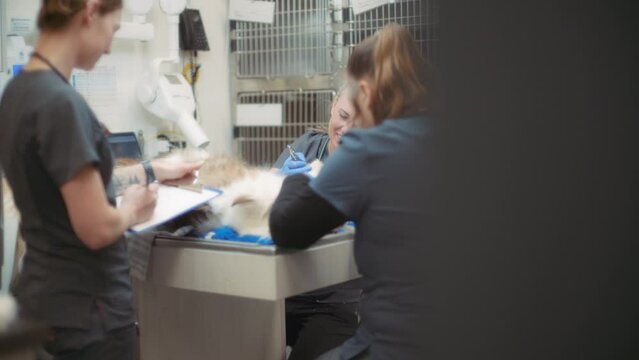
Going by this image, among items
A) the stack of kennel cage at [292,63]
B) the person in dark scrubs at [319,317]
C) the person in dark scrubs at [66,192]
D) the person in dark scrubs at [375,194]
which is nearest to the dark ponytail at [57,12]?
the person in dark scrubs at [66,192]

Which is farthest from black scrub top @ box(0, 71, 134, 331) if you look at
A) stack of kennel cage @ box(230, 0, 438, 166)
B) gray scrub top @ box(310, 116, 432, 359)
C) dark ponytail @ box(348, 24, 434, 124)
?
stack of kennel cage @ box(230, 0, 438, 166)

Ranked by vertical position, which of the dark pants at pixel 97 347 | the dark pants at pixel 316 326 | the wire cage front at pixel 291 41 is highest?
the wire cage front at pixel 291 41

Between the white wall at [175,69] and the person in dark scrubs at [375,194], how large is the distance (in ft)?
4.93

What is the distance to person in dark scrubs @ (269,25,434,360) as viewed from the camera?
117 centimetres

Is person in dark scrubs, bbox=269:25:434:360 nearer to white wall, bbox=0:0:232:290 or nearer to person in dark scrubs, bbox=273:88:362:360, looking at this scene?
person in dark scrubs, bbox=273:88:362:360

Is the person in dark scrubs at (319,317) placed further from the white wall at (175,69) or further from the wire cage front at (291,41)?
the white wall at (175,69)

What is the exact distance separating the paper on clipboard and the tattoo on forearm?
53 millimetres

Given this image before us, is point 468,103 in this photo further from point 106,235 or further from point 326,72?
point 326,72

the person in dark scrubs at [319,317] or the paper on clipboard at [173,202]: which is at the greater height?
the paper on clipboard at [173,202]

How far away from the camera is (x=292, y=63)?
289 centimetres

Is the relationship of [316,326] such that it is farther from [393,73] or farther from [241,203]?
[393,73]

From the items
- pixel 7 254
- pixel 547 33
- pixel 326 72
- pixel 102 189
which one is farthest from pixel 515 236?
pixel 326 72

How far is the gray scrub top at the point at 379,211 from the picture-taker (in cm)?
117

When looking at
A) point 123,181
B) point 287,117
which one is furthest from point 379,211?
point 287,117
